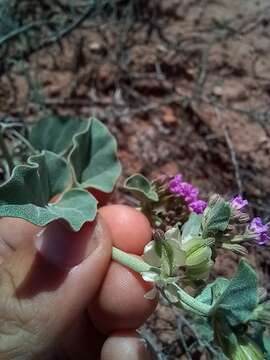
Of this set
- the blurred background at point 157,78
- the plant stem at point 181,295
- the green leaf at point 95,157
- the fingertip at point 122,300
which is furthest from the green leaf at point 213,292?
the blurred background at point 157,78

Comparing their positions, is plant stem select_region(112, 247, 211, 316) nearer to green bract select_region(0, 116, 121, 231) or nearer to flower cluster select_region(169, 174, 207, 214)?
green bract select_region(0, 116, 121, 231)

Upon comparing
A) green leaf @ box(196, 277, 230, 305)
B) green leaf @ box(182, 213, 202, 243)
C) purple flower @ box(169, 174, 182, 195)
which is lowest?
green leaf @ box(196, 277, 230, 305)

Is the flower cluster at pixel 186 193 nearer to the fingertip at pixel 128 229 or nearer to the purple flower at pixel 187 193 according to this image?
the purple flower at pixel 187 193

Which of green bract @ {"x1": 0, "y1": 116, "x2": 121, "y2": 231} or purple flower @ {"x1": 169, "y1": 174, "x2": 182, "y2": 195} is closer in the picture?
green bract @ {"x1": 0, "y1": 116, "x2": 121, "y2": 231}

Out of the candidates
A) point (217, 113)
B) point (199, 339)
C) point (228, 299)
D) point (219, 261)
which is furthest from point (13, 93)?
point (228, 299)

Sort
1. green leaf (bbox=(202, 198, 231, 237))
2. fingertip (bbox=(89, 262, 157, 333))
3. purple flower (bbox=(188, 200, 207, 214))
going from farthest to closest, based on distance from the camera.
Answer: purple flower (bbox=(188, 200, 207, 214)) < fingertip (bbox=(89, 262, 157, 333)) < green leaf (bbox=(202, 198, 231, 237))

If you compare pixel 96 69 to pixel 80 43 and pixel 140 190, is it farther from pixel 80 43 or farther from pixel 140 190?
pixel 140 190

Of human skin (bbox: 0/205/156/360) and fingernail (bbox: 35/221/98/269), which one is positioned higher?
fingernail (bbox: 35/221/98/269)

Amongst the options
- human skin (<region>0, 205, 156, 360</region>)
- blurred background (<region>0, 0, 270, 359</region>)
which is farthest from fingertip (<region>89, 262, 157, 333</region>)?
blurred background (<region>0, 0, 270, 359</region>)
